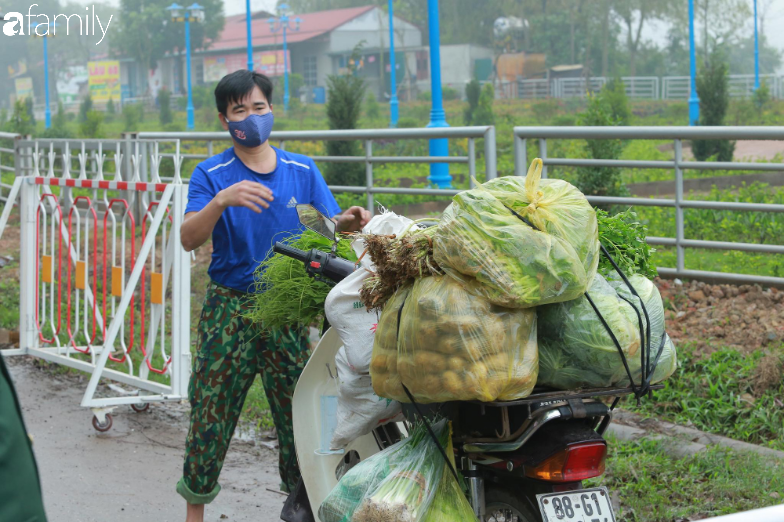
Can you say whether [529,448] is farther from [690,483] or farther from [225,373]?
[690,483]

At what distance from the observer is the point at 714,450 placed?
4.28 meters

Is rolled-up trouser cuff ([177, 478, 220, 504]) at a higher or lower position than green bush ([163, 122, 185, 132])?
lower

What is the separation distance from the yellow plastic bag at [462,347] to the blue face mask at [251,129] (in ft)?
5.03

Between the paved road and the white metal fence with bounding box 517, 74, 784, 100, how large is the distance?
3990 cm

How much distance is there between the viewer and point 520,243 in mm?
2225

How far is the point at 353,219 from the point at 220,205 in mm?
577

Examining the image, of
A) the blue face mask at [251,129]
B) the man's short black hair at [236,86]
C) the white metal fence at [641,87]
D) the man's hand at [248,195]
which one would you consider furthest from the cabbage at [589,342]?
the white metal fence at [641,87]

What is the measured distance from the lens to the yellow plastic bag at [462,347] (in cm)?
223

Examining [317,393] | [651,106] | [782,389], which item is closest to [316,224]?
[317,393]

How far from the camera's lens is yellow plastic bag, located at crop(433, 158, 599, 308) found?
221cm

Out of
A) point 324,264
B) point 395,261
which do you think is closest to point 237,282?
point 324,264

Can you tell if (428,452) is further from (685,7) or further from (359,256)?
(685,7)

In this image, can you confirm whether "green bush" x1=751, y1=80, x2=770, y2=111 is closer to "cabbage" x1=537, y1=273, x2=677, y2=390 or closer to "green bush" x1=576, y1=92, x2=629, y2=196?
"green bush" x1=576, y1=92, x2=629, y2=196
